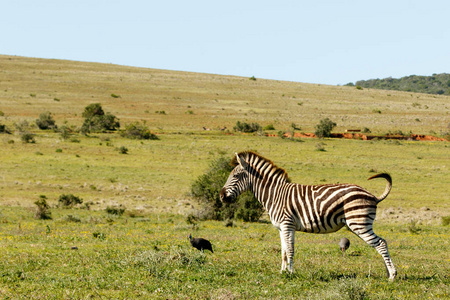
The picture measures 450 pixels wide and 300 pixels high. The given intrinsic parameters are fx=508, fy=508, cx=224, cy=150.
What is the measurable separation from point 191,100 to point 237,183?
104 metres

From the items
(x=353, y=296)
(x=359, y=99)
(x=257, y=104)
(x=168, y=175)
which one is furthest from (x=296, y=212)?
(x=359, y=99)

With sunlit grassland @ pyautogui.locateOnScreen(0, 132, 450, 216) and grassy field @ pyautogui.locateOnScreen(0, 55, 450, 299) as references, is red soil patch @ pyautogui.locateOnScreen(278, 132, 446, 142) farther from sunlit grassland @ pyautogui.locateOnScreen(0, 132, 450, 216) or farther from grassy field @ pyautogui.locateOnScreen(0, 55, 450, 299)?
grassy field @ pyautogui.locateOnScreen(0, 55, 450, 299)

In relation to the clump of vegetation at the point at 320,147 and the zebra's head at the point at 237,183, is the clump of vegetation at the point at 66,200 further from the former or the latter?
the clump of vegetation at the point at 320,147

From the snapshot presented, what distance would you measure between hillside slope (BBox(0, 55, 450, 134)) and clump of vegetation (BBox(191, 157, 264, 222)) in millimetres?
47777

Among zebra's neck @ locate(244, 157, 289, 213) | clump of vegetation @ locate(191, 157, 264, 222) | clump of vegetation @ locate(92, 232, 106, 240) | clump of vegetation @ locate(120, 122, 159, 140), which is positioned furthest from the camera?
clump of vegetation @ locate(120, 122, 159, 140)

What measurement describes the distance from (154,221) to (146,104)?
80634mm

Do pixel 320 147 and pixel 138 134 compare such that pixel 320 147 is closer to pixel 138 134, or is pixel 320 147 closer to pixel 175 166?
pixel 175 166

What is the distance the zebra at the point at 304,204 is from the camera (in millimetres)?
11203

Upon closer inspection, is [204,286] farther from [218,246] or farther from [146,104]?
[146,104]

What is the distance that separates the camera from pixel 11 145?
5603 centimetres

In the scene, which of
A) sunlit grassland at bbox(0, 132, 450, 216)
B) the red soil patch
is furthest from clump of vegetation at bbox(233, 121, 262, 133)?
sunlit grassland at bbox(0, 132, 450, 216)

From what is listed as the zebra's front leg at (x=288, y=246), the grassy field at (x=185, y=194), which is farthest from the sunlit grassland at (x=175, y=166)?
the zebra's front leg at (x=288, y=246)

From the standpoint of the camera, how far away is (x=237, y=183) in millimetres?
12539

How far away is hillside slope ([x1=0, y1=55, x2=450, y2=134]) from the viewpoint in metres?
92.1
